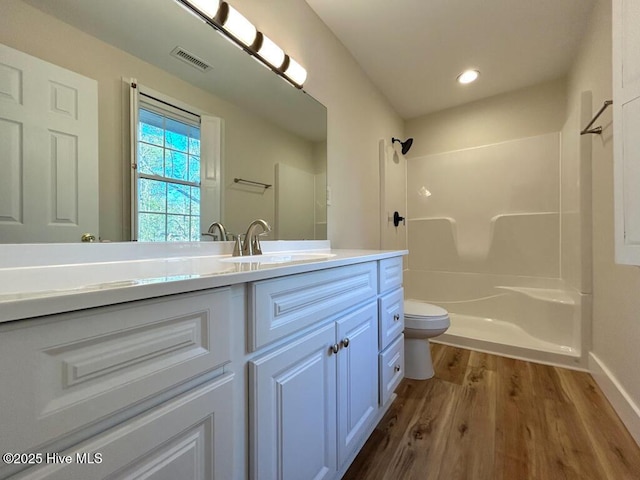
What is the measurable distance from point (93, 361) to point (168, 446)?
0.67 feet

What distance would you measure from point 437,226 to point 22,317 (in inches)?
124

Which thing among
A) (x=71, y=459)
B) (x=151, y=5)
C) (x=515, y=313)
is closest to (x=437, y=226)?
(x=515, y=313)

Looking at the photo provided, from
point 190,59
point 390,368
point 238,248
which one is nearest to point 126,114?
point 190,59

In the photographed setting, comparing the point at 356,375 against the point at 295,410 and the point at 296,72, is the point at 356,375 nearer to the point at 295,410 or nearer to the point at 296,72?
the point at 295,410

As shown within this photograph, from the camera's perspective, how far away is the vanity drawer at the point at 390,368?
1.27 m

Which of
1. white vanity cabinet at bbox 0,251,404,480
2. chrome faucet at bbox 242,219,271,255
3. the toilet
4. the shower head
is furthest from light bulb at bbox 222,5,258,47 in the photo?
the shower head

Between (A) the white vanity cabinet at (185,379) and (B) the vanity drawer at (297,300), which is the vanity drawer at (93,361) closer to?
(A) the white vanity cabinet at (185,379)

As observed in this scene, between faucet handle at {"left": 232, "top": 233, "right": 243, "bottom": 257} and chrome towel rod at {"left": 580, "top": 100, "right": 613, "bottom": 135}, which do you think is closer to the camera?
faucet handle at {"left": 232, "top": 233, "right": 243, "bottom": 257}

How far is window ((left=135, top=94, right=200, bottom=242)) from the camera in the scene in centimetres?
93

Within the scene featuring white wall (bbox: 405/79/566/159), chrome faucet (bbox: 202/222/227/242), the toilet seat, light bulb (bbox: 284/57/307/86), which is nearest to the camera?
chrome faucet (bbox: 202/222/227/242)

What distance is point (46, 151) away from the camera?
28.4 inches

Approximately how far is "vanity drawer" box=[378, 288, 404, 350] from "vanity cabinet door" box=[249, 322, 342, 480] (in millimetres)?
414

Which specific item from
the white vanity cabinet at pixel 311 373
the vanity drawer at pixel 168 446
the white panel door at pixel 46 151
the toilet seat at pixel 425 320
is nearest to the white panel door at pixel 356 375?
the white vanity cabinet at pixel 311 373

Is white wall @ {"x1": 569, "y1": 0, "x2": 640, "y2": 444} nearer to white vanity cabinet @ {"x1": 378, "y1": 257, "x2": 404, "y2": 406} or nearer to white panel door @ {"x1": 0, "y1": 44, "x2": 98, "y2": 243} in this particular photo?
white vanity cabinet @ {"x1": 378, "y1": 257, "x2": 404, "y2": 406}
